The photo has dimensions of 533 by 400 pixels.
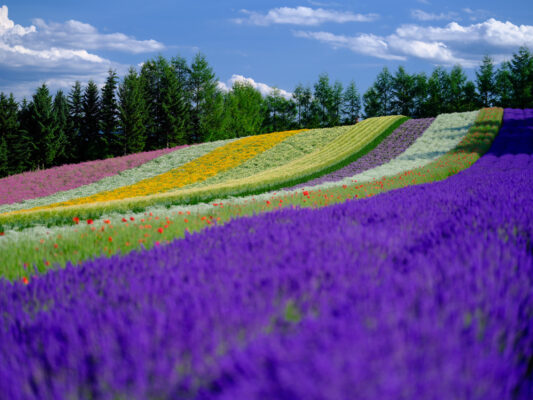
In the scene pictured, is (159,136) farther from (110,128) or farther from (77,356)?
(77,356)

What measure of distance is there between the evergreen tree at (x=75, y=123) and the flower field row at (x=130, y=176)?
25.1 meters

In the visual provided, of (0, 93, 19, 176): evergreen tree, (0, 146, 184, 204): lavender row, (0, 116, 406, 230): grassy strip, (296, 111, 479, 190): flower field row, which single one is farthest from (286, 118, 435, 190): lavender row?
(0, 93, 19, 176): evergreen tree

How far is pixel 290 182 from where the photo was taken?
18.9 m

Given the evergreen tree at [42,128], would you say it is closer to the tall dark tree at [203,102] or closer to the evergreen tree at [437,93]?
the tall dark tree at [203,102]

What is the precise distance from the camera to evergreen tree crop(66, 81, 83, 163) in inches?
2165

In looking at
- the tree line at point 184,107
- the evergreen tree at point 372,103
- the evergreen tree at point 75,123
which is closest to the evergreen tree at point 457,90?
the tree line at point 184,107

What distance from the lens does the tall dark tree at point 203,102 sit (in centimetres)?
5991

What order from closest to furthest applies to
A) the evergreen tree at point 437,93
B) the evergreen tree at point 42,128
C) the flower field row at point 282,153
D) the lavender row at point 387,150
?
the lavender row at point 387,150 < the flower field row at point 282,153 < the evergreen tree at point 42,128 < the evergreen tree at point 437,93

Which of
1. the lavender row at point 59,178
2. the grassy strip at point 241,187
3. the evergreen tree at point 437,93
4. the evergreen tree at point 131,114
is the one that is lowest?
the lavender row at point 59,178

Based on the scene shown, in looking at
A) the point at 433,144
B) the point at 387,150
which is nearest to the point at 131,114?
the point at 387,150

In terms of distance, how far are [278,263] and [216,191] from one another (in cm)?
1245

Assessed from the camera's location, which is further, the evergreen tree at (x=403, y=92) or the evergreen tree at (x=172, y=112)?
the evergreen tree at (x=403, y=92)

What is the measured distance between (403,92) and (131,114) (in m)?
52.9

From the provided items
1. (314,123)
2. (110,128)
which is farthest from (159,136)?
(314,123)
